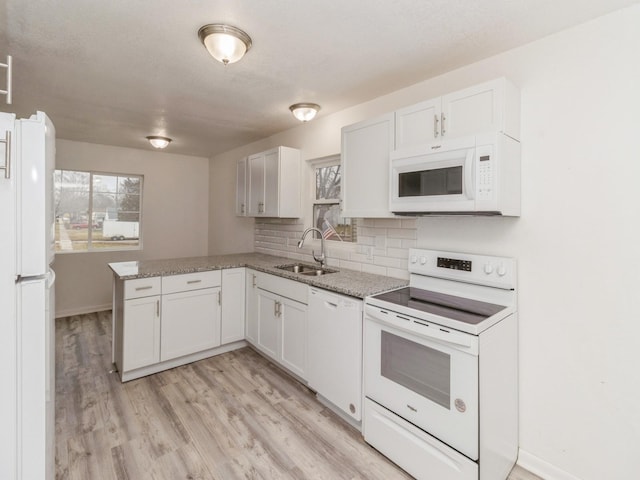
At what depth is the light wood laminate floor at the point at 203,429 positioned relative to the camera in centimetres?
184

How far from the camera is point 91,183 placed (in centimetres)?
468

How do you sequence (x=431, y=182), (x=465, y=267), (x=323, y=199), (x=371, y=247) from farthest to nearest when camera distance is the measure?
1. (x=323, y=199)
2. (x=371, y=247)
3. (x=465, y=267)
4. (x=431, y=182)

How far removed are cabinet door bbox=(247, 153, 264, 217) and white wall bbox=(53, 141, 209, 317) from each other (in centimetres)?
204

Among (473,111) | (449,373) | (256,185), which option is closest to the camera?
(449,373)

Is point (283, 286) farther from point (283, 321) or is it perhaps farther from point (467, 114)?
point (467, 114)

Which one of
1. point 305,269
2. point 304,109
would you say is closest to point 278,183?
point 304,109

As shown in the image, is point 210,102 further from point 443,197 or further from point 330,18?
point 443,197

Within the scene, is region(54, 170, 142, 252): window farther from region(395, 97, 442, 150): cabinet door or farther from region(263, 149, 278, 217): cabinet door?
region(395, 97, 442, 150): cabinet door

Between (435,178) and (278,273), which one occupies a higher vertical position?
(435,178)

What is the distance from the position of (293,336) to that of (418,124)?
191 cm

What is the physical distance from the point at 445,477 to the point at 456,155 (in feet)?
5.56

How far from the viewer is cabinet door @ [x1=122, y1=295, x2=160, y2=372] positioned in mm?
2740

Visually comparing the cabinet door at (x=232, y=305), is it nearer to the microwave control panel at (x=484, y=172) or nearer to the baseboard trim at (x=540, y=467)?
the microwave control panel at (x=484, y=172)

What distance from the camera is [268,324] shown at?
3.07 metres
